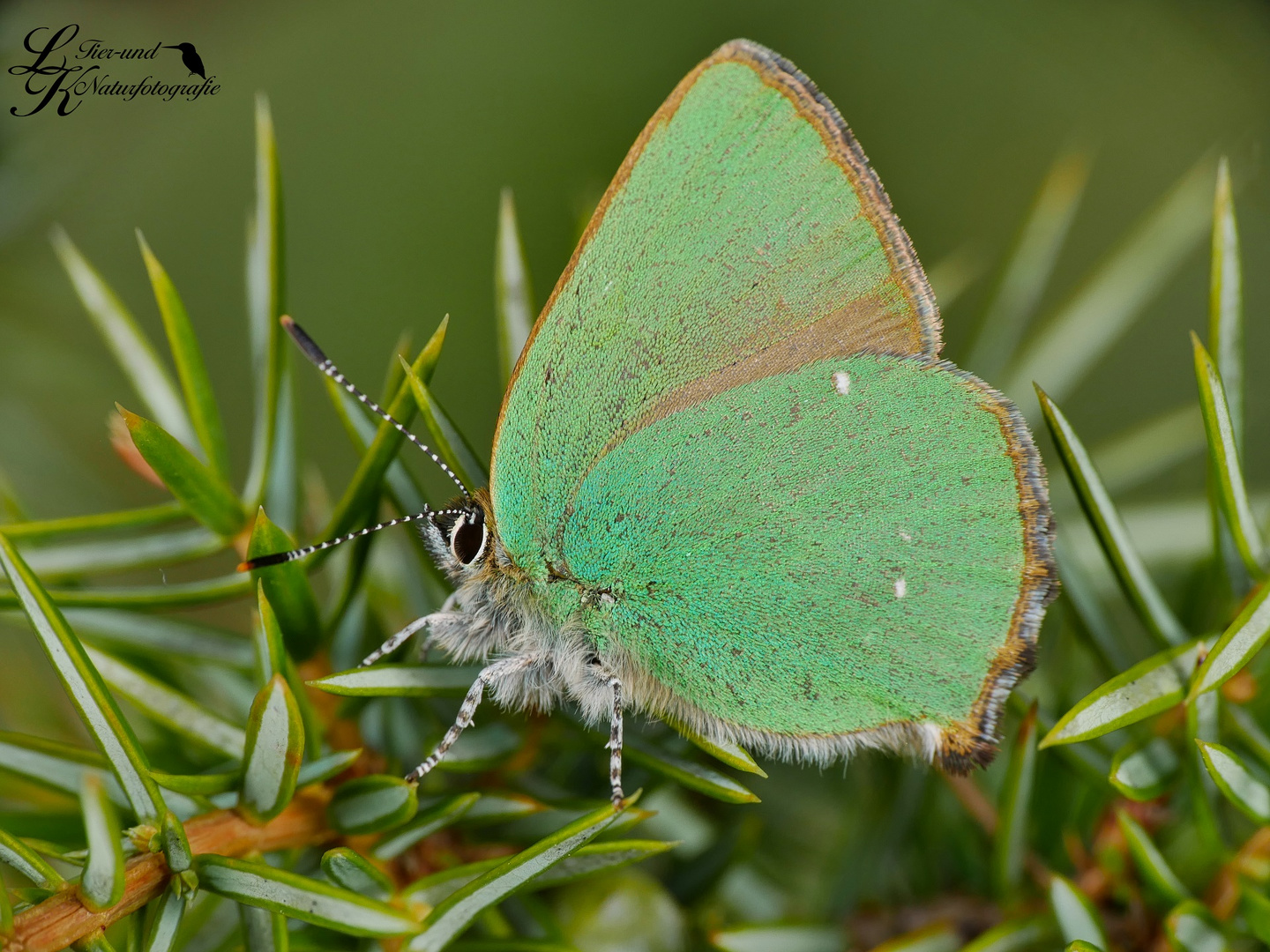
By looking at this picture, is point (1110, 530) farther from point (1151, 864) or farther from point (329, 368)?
point (329, 368)

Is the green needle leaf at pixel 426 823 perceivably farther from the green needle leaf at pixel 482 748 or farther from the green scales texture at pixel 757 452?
the green scales texture at pixel 757 452

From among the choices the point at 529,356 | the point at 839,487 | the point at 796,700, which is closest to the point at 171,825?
the point at 529,356

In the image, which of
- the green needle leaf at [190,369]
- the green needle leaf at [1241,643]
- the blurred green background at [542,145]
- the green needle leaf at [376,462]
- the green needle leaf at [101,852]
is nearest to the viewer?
the green needle leaf at [101,852]

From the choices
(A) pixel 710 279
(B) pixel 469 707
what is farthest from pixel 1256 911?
(A) pixel 710 279

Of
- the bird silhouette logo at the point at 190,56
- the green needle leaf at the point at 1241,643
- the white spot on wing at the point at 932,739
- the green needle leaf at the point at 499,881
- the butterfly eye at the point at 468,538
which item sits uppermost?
the bird silhouette logo at the point at 190,56

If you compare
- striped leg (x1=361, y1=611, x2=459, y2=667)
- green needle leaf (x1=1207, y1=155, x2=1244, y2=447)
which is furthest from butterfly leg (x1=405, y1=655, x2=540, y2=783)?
green needle leaf (x1=1207, y1=155, x2=1244, y2=447)

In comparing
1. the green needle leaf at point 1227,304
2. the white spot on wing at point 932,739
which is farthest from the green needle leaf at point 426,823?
the green needle leaf at point 1227,304

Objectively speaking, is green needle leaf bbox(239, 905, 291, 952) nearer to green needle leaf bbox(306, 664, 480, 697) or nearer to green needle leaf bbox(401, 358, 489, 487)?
green needle leaf bbox(306, 664, 480, 697)
